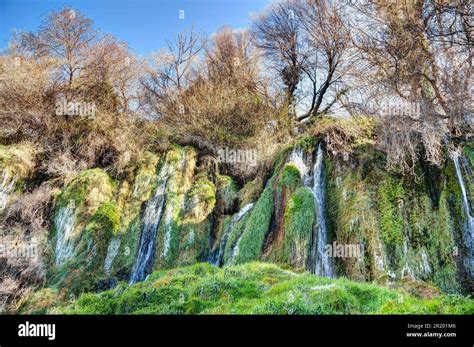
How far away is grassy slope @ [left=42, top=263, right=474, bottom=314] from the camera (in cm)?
628

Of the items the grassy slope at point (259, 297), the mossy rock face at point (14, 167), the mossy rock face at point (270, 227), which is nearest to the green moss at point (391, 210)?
the mossy rock face at point (270, 227)

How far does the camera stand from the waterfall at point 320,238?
33.1ft

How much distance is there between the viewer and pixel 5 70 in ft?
54.2

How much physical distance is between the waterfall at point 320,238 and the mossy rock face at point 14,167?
452 inches

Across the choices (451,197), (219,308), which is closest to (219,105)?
(451,197)

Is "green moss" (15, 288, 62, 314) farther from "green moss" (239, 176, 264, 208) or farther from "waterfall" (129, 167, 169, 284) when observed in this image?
"green moss" (239, 176, 264, 208)

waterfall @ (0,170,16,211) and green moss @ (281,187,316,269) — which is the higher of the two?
waterfall @ (0,170,16,211)

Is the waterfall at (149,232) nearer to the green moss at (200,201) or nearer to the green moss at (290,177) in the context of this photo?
the green moss at (200,201)

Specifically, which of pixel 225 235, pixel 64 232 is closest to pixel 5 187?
pixel 64 232

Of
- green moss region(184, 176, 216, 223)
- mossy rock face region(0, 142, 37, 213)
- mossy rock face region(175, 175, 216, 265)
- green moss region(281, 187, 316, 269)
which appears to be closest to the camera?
green moss region(281, 187, 316, 269)
